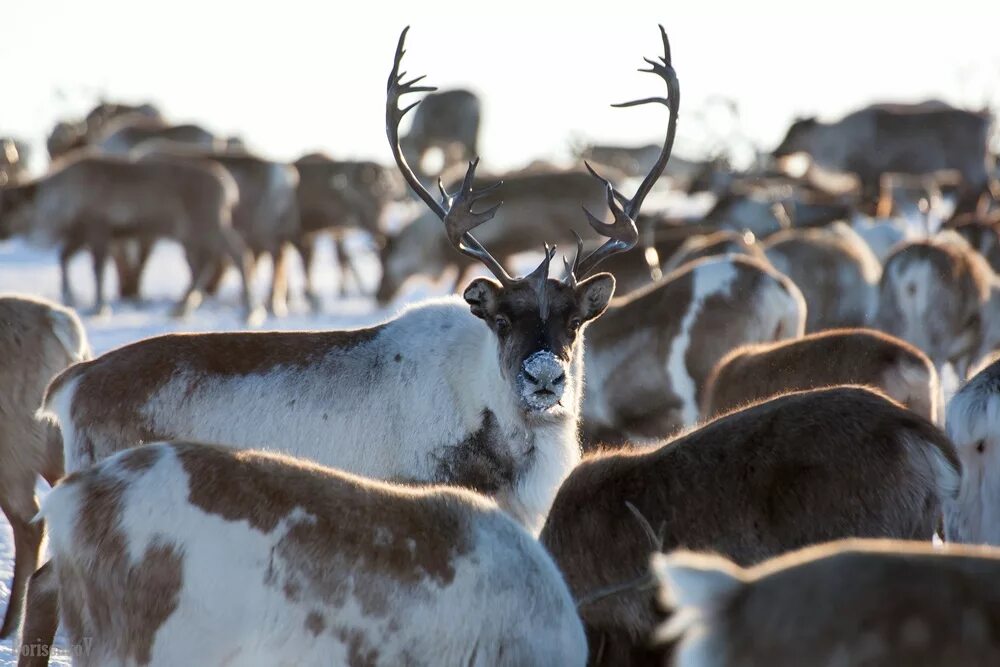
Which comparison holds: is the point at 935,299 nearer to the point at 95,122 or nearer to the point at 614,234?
the point at 614,234

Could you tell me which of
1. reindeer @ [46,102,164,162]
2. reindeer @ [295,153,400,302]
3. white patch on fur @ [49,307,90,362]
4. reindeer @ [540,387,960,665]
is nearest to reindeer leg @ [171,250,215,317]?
reindeer @ [295,153,400,302]

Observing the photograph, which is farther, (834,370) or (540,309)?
(834,370)

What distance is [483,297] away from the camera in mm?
5547

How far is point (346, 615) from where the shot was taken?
356 centimetres

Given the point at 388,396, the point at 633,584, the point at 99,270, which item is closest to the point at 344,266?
the point at 99,270

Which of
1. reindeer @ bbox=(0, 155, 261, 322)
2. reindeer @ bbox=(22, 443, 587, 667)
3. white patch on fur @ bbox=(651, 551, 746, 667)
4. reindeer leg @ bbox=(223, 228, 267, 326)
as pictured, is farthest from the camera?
reindeer leg @ bbox=(223, 228, 267, 326)

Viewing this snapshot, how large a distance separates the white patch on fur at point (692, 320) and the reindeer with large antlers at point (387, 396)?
2.65m

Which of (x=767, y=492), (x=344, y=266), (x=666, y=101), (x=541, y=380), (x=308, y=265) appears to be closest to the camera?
(x=767, y=492)

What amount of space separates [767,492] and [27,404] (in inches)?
125

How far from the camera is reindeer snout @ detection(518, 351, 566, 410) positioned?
5207 millimetres

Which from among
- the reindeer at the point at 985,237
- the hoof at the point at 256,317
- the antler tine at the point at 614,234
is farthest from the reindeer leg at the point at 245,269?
the antler tine at the point at 614,234

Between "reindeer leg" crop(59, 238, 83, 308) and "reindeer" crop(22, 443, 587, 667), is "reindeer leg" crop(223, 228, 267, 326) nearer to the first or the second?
"reindeer leg" crop(59, 238, 83, 308)

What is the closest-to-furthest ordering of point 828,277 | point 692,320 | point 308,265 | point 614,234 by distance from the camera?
1. point 614,234
2. point 692,320
3. point 828,277
4. point 308,265

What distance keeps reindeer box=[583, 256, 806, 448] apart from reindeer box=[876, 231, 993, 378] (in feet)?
4.70
